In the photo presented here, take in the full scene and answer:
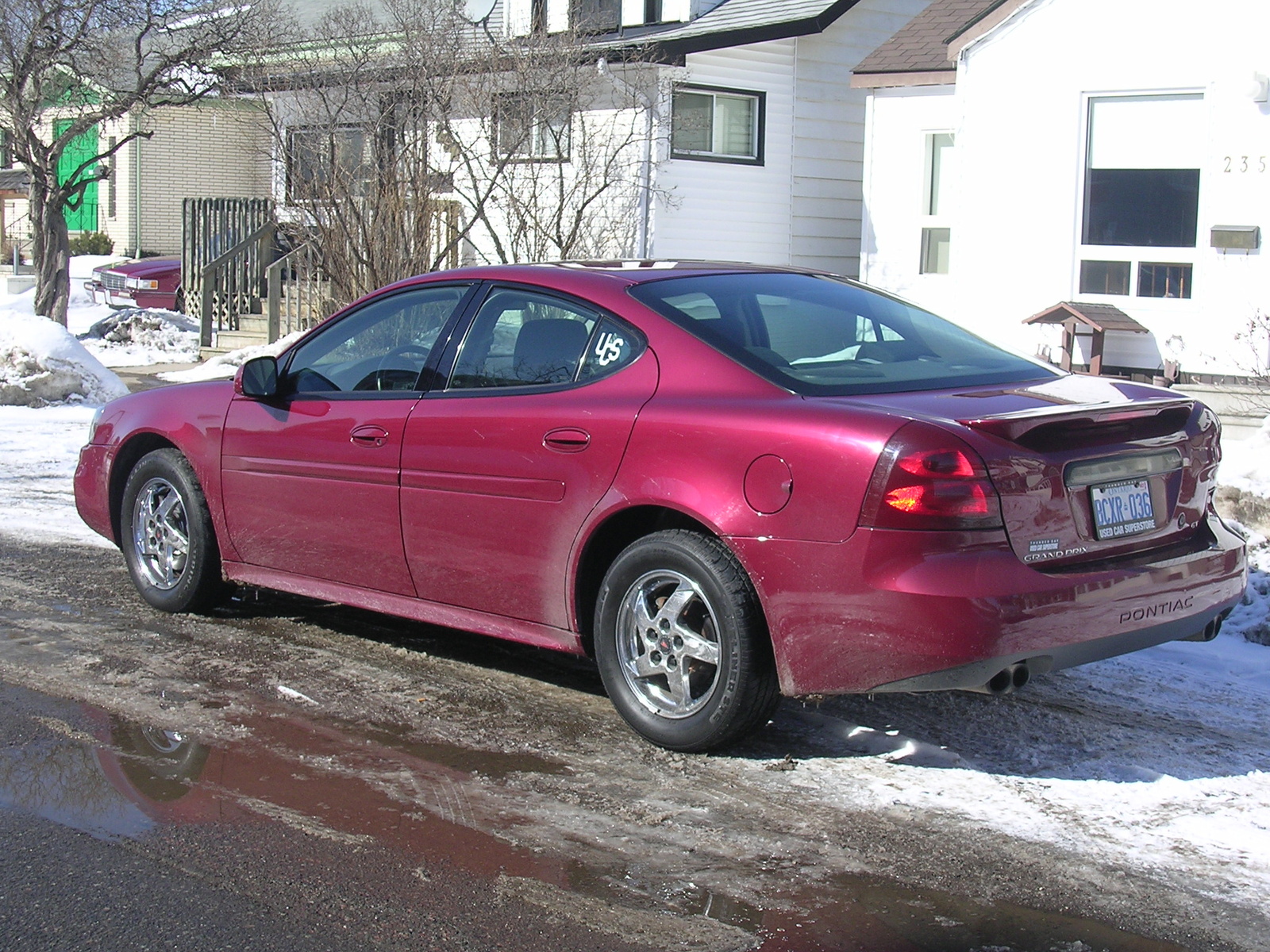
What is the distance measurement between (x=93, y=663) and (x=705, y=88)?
14230 mm

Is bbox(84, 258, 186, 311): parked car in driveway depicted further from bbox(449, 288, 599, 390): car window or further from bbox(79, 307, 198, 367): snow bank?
bbox(449, 288, 599, 390): car window

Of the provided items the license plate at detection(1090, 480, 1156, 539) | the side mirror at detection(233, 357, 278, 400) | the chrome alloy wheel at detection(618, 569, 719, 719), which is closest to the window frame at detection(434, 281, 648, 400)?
the chrome alloy wheel at detection(618, 569, 719, 719)

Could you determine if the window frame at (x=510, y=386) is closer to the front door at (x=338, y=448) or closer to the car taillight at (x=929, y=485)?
the front door at (x=338, y=448)

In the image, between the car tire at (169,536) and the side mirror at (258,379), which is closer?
the side mirror at (258,379)

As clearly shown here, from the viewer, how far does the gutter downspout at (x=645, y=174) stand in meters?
17.7

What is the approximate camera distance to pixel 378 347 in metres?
5.84

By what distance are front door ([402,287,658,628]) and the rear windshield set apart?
30 cm

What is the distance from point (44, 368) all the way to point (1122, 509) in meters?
12.1

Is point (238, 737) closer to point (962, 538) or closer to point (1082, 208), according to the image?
point (962, 538)

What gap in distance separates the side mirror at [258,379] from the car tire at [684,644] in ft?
6.53

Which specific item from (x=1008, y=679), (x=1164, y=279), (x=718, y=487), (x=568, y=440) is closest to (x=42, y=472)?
(x=568, y=440)

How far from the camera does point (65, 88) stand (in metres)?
21.2

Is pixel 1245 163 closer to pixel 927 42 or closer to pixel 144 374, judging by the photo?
pixel 927 42

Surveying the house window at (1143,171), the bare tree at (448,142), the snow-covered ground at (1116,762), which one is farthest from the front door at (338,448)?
the bare tree at (448,142)
